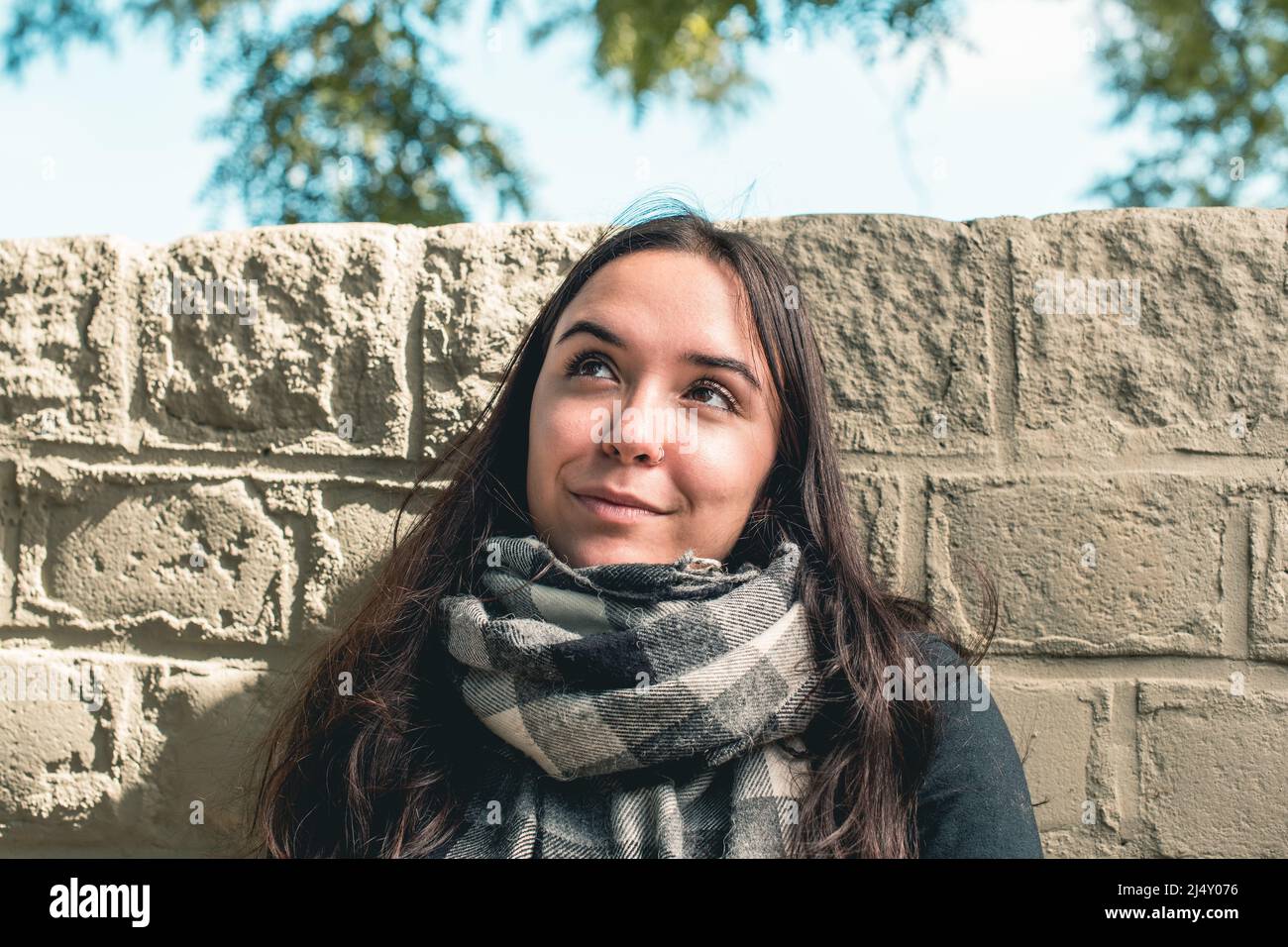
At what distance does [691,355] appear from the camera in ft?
5.43

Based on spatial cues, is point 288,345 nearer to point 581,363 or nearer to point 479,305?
point 479,305

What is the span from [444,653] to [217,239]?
3.62 feet

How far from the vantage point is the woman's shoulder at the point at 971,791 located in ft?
4.83

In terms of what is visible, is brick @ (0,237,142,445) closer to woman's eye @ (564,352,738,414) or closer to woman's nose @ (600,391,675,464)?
woman's eye @ (564,352,738,414)

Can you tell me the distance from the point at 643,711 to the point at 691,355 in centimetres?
56

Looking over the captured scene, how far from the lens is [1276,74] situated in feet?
16.0

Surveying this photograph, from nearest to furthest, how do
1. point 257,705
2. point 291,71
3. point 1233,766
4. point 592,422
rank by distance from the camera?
point 592,422 < point 1233,766 < point 257,705 < point 291,71

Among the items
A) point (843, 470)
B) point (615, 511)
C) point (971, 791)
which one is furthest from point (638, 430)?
point (971, 791)

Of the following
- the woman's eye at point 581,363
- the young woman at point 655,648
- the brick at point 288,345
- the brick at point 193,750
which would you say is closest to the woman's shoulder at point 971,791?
the young woman at point 655,648

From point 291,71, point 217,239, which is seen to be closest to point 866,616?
point 217,239

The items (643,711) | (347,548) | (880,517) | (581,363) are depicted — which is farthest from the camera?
(347,548)

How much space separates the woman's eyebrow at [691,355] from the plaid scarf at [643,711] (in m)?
0.31

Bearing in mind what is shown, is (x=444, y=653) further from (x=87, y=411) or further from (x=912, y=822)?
(x=87, y=411)

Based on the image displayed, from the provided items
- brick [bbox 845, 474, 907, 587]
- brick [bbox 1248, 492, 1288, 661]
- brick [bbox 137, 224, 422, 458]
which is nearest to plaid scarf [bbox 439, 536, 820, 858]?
brick [bbox 845, 474, 907, 587]
